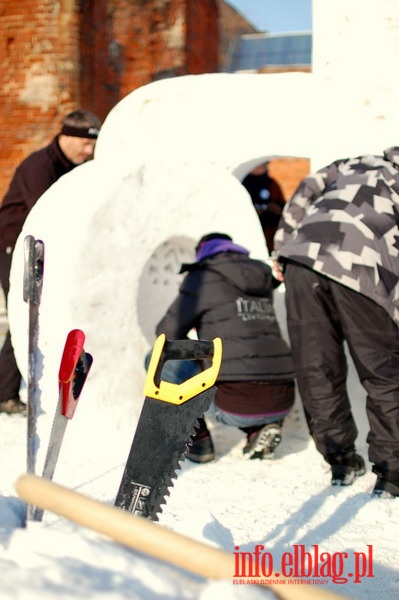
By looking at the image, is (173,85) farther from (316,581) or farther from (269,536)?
(316,581)

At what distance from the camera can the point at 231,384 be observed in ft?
9.55

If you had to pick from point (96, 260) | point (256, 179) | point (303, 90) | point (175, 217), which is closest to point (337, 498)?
point (96, 260)

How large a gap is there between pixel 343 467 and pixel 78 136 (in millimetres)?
1986

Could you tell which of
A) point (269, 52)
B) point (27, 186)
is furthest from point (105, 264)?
point (269, 52)

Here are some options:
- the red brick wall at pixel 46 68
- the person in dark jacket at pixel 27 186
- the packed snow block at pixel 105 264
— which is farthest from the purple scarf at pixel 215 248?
the red brick wall at pixel 46 68

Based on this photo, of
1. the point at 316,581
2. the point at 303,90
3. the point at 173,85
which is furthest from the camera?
the point at 173,85

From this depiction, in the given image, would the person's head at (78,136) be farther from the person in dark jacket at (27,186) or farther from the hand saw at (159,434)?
the hand saw at (159,434)

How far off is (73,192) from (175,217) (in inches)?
22.5

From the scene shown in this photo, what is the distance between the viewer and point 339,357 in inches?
105

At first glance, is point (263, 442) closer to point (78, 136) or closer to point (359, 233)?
point (359, 233)

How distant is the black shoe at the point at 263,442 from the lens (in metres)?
2.93

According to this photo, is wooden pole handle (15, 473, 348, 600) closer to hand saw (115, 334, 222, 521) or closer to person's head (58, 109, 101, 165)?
hand saw (115, 334, 222, 521)

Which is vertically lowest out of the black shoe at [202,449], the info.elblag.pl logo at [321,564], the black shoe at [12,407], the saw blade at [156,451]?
the black shoe at [12,407]

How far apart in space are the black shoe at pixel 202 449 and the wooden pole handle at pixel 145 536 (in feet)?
6.16
